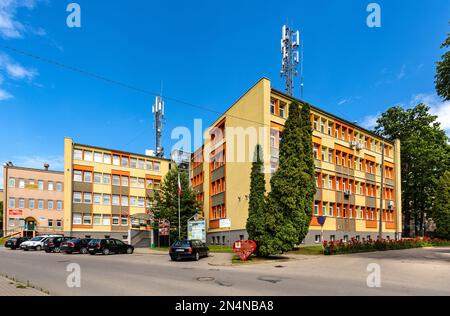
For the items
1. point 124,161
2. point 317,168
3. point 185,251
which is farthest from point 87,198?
point 185,251

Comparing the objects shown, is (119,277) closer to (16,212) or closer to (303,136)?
(303,136)

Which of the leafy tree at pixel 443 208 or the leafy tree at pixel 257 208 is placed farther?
the leafy tree at pixel 443 208

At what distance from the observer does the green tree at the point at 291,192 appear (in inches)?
885

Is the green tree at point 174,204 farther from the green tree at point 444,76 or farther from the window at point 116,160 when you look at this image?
the green tree at point 444,76

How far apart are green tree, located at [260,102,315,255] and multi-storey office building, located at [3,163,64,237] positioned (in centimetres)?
5321

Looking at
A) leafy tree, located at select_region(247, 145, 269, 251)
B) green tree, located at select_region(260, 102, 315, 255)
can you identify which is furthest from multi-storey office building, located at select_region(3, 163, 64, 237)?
green tree, located at select_region(260, 102, 315, 255)

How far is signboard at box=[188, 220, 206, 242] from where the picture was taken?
33.5m

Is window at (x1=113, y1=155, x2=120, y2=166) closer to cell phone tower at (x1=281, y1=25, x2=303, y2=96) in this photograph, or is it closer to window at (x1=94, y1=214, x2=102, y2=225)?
window at (x1=94, y1=214, x2=102, y2=225)

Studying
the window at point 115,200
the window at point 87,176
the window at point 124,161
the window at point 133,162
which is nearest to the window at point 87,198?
the window at point 87,176

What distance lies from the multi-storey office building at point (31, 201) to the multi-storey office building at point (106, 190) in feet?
51.2

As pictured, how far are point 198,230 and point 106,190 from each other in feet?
87.4

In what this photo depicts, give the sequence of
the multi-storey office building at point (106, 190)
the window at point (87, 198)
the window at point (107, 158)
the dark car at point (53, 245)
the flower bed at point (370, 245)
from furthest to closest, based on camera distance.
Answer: the window at point (107, 158), the window at point (87, 198), the multi-storey office building at point (106, 190), the dark car at point (53, 245), the flower bed at point (370, 245)

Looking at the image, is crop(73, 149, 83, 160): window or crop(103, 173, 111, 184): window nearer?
crop(73, 149, 83, 160): window
